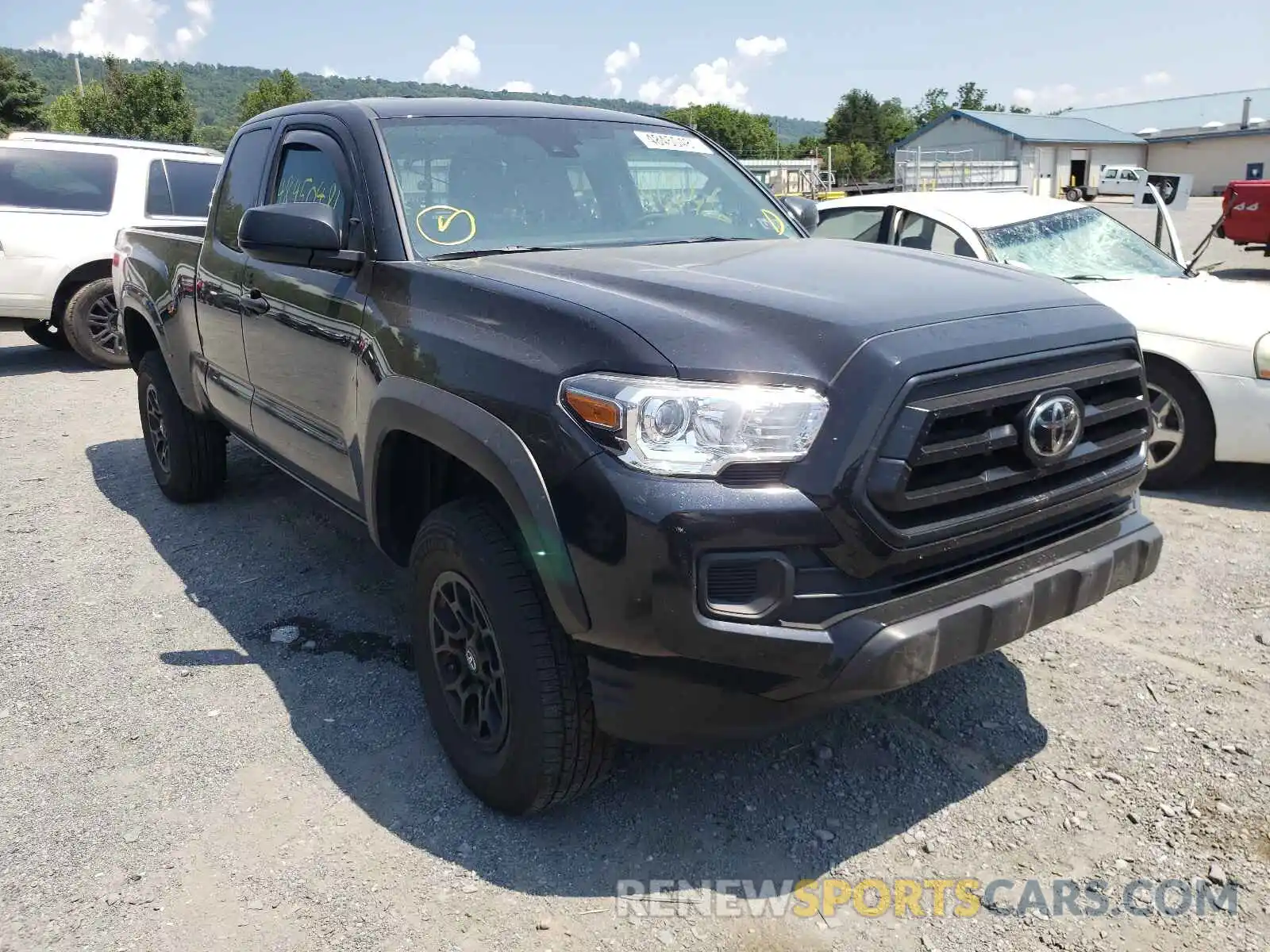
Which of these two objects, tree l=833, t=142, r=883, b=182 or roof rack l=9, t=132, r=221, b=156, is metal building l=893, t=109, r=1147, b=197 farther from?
roof rack l=9, t=132, r=221, b=156

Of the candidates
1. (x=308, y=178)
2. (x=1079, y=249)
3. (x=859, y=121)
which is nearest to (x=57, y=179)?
(x=308, y=178)

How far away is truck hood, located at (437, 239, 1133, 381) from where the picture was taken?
2275mm

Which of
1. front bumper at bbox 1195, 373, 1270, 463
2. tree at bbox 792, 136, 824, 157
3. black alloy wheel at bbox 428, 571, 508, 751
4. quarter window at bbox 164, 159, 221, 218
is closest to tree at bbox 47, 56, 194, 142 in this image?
quarter window at bbox 164, 159, 221, 218

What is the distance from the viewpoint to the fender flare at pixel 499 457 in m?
2.30

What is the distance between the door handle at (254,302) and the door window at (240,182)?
10.5 inches

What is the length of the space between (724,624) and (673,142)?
2558mm

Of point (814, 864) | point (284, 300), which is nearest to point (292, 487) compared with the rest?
point (284, 300)

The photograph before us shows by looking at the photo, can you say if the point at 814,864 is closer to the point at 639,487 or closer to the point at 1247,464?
the point at 639,487

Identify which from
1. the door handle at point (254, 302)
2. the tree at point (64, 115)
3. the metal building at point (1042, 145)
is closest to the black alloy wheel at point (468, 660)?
the door handle at point (254, 302)

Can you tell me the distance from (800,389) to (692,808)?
132 cm

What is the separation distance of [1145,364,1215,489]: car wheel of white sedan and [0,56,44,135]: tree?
6121cm

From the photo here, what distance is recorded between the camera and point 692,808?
2.86 m

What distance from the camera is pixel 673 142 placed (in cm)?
410

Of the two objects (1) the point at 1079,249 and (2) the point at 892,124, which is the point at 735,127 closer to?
(2) the point at 892,124
